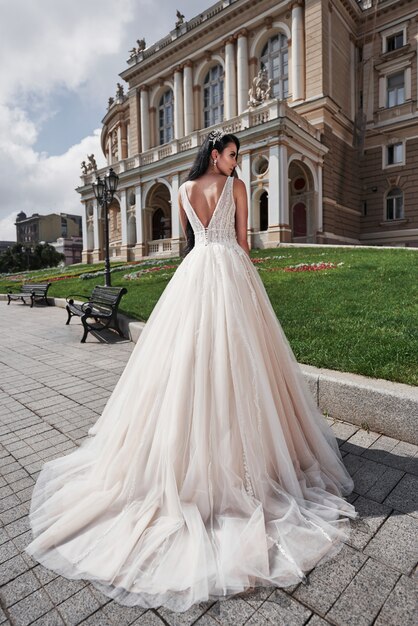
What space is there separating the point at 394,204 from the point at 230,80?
1565cm

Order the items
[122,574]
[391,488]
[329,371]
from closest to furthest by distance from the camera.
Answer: [122,574]
[391,488]
[329,371]

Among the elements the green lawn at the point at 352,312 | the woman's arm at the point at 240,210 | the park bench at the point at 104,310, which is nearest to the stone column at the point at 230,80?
the green lawn at the point at 352,312

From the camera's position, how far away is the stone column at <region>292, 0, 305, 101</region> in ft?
81.6

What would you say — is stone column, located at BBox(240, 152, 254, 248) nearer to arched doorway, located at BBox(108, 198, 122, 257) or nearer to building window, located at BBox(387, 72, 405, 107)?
building window, located at BBox(387, 72, 405, 107)

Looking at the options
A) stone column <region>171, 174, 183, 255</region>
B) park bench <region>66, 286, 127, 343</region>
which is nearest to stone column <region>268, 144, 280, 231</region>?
stone column <region>171, 174, 183, 255</region>

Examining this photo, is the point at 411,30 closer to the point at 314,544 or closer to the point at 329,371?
the point at 329,371

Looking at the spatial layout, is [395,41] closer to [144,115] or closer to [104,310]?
[144,115]

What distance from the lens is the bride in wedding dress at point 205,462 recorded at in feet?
5.98

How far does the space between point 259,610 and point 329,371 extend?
2.49 metres

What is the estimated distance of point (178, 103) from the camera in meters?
32.4

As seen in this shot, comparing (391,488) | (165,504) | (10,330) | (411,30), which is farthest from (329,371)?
(411,30)

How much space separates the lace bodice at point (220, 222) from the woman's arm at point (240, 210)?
0.04m

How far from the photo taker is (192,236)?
9.13 ft

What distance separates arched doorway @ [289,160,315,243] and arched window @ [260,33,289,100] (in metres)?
6.51
